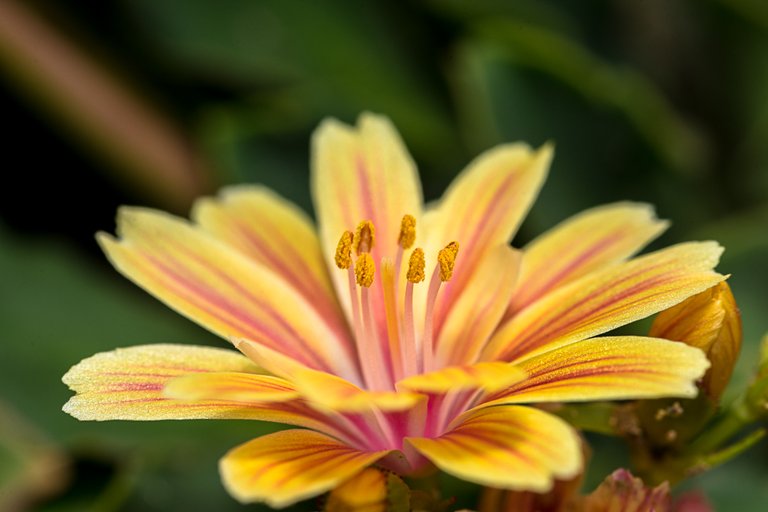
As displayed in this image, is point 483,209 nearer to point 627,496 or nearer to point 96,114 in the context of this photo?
point 627,496

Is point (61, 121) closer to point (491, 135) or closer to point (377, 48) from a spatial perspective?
point (377, 48)

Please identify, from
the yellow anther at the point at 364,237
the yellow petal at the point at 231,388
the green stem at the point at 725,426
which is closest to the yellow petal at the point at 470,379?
the yellow petal at the point at 231,388

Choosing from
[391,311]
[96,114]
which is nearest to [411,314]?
[391,311]

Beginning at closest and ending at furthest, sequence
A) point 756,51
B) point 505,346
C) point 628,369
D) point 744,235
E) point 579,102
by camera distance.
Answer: point 628,369
point 505,346
point 744,235
point 579,102
point 756,51

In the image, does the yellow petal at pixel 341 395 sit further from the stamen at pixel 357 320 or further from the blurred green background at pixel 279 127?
the blurred green background at pixel 279 127

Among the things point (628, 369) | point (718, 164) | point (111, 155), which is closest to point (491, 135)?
point (718, 164)

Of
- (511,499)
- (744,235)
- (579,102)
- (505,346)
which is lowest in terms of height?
(511,499)

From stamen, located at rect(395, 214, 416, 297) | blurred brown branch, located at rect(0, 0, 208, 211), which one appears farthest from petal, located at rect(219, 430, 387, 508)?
blurred brown branch, located at rect(0, 0, 208, 211)

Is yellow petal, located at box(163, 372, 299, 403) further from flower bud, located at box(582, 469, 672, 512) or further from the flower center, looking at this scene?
flower bud, located at box(582, 469, 672, 512)
